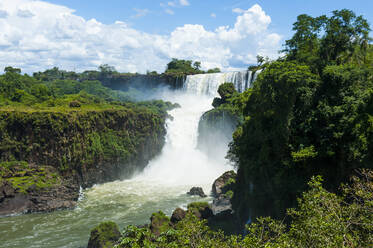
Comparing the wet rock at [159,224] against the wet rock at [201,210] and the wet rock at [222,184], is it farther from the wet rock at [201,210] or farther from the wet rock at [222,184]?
the wet rock at [222,184]

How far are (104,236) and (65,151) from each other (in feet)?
58.7

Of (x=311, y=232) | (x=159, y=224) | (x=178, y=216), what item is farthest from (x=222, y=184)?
(x=311, y=232)

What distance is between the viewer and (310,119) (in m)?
17.7

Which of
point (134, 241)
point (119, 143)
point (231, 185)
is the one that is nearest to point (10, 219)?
point (119, 143)

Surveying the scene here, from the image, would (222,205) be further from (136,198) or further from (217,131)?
(217,131)

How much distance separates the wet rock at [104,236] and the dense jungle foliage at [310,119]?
961cm

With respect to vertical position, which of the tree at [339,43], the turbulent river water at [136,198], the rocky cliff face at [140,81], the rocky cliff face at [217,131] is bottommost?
the turbulent river water at [136,198]

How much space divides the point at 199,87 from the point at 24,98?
3283 cm

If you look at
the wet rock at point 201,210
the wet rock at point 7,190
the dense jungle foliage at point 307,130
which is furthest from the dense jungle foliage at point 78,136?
the dense jungle foliage at point 307,130

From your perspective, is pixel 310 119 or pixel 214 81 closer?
pixel 310 119

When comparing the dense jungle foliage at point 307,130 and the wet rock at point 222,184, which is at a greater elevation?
the dense jungle foliage at point 307,130

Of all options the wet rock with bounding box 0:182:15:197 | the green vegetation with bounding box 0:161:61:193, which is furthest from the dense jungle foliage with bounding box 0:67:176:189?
the wet rock with bounding box 0:182:15:197

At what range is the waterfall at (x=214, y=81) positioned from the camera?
54.7 meters

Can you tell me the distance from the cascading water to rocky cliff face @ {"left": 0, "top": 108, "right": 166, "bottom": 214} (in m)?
1.72
